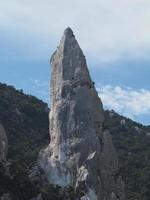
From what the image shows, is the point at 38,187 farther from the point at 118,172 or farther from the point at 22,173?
the point at 118,172

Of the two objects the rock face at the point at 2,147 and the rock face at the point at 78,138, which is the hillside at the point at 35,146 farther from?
the rock face at the point at 78,138

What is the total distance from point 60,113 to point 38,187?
592cm

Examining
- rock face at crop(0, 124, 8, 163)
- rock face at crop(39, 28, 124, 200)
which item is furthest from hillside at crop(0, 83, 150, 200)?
rock face at crop(39, 28, 124, 200)

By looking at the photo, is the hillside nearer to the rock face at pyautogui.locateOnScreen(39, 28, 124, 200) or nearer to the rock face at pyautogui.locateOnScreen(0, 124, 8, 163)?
the rock face at pyautogui.locateOnScreen(0, 124, 8, 163)

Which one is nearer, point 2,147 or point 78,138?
point 2,147

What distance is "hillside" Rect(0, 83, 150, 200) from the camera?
1825 inches

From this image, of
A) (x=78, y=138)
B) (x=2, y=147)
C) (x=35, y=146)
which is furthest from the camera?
(x=35, y=146)

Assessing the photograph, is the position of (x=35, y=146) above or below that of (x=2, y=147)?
above

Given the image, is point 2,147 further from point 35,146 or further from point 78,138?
point 35,146

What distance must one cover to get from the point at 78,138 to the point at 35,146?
1351 centimetres

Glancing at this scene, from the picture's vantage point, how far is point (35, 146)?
62.9 meters

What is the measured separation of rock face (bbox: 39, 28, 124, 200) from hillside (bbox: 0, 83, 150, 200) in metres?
1.54

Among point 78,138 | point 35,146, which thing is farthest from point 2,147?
point 35,146

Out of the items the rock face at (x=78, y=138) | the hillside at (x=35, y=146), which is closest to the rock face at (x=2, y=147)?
the hillside at (x=35, y=146)
